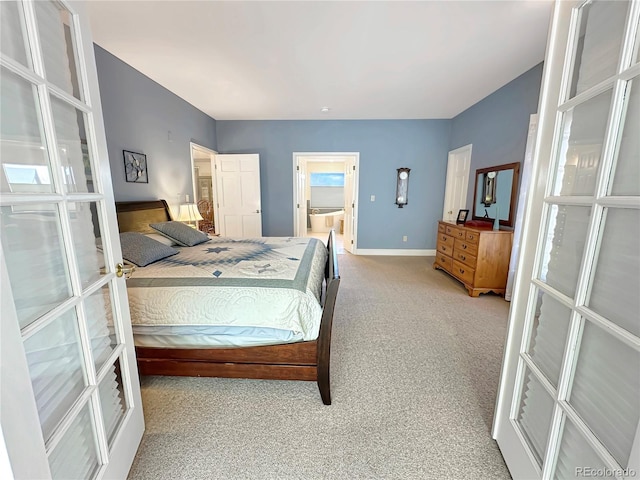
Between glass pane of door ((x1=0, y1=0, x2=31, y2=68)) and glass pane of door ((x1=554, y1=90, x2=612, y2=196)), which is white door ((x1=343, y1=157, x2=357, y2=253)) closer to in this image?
glass pane of door ((x1=554, y1=90, x2=612, y2=196))

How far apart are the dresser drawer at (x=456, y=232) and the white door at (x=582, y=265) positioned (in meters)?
2.55

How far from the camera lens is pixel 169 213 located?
327 centimetres

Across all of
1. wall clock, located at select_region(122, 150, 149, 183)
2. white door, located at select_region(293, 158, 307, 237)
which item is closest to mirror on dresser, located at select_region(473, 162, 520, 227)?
white door, located at select_region(293, 158, 307, 237)

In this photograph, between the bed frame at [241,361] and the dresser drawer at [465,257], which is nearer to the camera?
the bed frame at [241,361]

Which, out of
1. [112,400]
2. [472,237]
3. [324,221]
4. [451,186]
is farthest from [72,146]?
[324,221]

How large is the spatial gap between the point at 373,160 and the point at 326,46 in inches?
109

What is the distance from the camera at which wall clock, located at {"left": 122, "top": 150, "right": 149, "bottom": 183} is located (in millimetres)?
2707

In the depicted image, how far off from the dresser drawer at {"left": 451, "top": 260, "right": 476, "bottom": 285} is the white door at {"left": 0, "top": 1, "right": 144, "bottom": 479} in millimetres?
3450

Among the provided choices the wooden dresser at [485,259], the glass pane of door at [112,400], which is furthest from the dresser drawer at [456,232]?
the glass pane of door at [112,400]

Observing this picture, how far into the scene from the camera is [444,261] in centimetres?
404

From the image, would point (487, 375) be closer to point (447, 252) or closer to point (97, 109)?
point (447, 252)

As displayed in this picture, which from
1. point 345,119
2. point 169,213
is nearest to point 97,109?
point 169,213

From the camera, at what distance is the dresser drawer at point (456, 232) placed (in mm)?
3529

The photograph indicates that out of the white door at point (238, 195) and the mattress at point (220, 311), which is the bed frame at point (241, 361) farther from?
the white door at point (238, 195)
